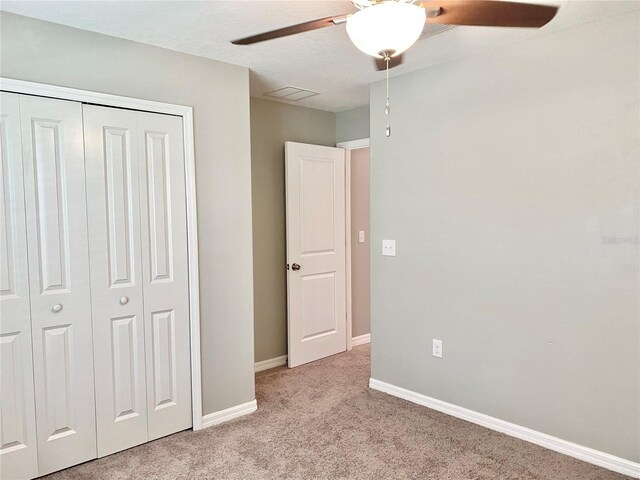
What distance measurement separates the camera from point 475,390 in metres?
2.89

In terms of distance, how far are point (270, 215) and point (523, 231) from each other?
7.10 feet

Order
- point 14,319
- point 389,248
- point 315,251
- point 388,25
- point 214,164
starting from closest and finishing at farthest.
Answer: point 388,25
point 14,319
point 214,164
point 389,248
point 315,251

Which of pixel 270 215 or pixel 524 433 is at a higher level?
pixel 270 215

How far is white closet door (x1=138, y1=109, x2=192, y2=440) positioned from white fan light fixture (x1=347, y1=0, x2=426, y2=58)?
64.2 inches

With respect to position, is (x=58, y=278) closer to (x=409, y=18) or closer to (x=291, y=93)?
(x=409, y=18)

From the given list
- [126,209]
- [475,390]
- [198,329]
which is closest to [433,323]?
[475,390]

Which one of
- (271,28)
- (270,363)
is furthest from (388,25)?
(270,363)

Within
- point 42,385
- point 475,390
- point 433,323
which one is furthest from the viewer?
point 433,323

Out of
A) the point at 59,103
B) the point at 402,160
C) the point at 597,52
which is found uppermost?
the point at 597,52

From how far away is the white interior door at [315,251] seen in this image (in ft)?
13.0

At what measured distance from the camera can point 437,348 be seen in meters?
3.08

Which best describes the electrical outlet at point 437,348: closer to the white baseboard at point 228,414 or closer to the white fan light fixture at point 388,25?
the white baseboard at point 228,414

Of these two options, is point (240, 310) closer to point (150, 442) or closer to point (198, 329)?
point (198, 329)

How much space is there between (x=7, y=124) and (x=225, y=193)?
1224mm
